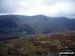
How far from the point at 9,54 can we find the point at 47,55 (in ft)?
34.9

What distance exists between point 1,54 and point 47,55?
12.2 meters

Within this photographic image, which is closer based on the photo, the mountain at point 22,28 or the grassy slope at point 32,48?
the grassy slope at point 32,48

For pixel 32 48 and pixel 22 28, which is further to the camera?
pixel 22 28

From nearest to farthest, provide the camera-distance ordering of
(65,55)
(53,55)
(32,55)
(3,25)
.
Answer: (65,55) → (53,55) → (32,55) → (3,25)

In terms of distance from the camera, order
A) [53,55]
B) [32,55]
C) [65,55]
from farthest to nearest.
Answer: [32,55] → [53,55] → [65,55]

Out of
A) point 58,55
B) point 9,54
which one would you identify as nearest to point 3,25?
point 9,54

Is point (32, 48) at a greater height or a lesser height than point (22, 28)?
greater

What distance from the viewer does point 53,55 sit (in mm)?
32562

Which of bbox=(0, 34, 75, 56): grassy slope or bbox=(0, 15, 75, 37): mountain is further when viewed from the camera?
bbox=(0, 15, 75, 37): mountain

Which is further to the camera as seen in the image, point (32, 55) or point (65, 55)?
point (32, 55)

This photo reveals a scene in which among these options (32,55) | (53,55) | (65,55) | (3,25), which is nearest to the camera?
(65,55)

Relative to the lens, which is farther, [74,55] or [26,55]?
[26,55]

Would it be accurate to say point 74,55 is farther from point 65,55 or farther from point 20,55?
point 20,55

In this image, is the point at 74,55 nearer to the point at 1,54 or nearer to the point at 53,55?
the point at 53,55
